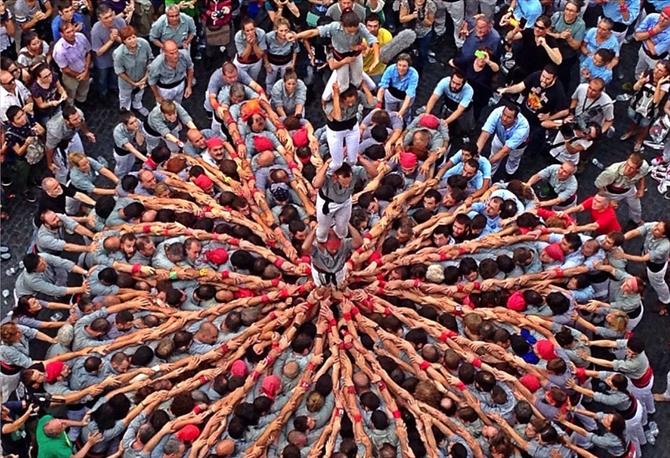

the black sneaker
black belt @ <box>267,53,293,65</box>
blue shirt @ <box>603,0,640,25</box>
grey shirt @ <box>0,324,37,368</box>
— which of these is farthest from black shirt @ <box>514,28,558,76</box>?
grey shirt @ <box>0,324,37,368</box>

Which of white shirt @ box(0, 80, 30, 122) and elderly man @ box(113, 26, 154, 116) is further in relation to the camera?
elderly man @ box(113, 26, 154, 116)

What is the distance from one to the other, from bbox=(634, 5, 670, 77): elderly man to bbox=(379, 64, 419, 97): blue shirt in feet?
14.3

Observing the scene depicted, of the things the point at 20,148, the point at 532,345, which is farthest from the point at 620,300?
the point at 20,148

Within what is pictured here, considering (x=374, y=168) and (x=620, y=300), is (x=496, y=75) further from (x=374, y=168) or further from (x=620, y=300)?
(x=620, y=300)

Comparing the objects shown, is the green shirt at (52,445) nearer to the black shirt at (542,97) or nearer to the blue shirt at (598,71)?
the black shirt at (542,97)

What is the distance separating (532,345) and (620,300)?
1.62m

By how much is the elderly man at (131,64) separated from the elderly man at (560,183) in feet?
23.2

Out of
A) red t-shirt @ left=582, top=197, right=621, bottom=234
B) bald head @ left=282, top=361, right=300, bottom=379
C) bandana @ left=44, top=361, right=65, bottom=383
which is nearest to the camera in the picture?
bandana @ left=44, top=361, right=65, bottom=383

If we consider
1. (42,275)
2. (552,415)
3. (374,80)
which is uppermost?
(374,80)

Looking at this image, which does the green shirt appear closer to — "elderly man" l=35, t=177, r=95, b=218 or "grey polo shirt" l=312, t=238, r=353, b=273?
"elderly man" l=35, t=177, r=95, b=218

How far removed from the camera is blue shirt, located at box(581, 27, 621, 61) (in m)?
18.2

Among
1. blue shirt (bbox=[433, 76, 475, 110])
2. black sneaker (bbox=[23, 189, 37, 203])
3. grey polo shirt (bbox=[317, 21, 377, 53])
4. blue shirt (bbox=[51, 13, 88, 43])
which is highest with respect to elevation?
blue shirt (bbox=[51, 13, 88, 43])

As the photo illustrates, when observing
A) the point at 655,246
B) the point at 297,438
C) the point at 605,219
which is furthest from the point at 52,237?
the point at 655,246

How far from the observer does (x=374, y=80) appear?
18422 mm
